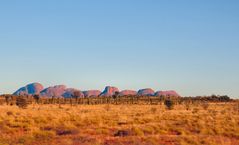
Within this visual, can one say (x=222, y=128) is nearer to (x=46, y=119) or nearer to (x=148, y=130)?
(x=148, y=130)

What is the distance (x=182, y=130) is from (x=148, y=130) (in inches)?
100

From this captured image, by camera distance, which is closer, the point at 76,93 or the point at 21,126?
the point at 21,126

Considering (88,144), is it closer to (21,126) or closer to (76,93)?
(21,126)

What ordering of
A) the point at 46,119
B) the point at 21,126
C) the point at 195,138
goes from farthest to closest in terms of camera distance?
1. the point at 46,119
2. the point at 21,126
3. the point at 195,138

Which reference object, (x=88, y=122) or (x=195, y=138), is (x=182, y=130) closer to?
(x=195, y=138)

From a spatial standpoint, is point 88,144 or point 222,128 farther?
point 222,128

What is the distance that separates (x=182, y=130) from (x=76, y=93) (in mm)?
101325

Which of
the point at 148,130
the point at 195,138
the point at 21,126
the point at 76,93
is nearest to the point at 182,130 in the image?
the point at 148,130

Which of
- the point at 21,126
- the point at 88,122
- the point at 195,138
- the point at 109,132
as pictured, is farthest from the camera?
the point at 88,122

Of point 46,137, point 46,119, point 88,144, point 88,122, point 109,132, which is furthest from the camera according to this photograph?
point 46,119

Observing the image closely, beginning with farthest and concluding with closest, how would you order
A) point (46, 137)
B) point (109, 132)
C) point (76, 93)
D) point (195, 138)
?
point (76, 93)
point (109, 132)
point (46, 137)
point (195, 138)

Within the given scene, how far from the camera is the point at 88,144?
2162cm

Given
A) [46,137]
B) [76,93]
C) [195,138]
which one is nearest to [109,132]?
[46,137]

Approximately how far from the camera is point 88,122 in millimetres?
35188
